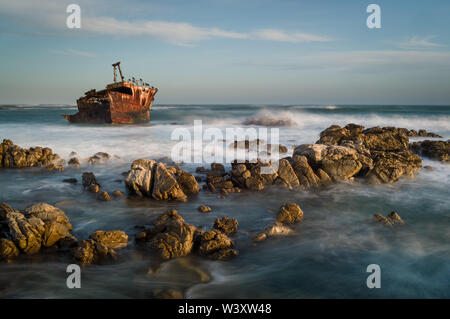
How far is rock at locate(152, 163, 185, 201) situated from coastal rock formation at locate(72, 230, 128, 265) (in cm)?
271

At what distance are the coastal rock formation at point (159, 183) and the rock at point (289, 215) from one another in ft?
9.89

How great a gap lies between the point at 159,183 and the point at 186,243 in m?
3.55

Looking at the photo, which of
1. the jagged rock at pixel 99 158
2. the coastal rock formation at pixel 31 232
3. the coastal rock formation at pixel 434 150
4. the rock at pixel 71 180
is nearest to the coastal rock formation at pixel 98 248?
the coastal rock formation at pixel 31 232

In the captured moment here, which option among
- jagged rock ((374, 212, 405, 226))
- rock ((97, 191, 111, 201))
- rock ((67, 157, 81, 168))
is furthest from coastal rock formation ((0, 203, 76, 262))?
rock ((67, 157, 81, 168))

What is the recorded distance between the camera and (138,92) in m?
31.9

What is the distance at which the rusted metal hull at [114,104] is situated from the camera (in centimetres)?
2962

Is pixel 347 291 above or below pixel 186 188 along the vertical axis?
below

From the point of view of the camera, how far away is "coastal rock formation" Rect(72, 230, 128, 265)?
531cm

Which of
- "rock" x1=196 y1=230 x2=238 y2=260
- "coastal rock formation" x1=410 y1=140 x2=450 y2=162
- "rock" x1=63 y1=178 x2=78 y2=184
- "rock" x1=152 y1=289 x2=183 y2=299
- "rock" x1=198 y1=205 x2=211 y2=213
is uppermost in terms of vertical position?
"coastal rock formation" x1=410 y1=140 x2=450 y2=162

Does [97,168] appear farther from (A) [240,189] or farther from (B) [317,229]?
(B) [317,229]

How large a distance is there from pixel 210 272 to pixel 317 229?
121 inches

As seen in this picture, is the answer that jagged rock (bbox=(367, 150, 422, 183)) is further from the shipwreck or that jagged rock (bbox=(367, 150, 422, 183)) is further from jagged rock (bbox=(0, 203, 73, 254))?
the shipwreck

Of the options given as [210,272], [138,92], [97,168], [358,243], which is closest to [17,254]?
[210,272]

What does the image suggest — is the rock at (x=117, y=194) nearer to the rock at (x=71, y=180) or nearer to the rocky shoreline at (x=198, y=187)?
the rocky shoreline at (x=198, y=187)
